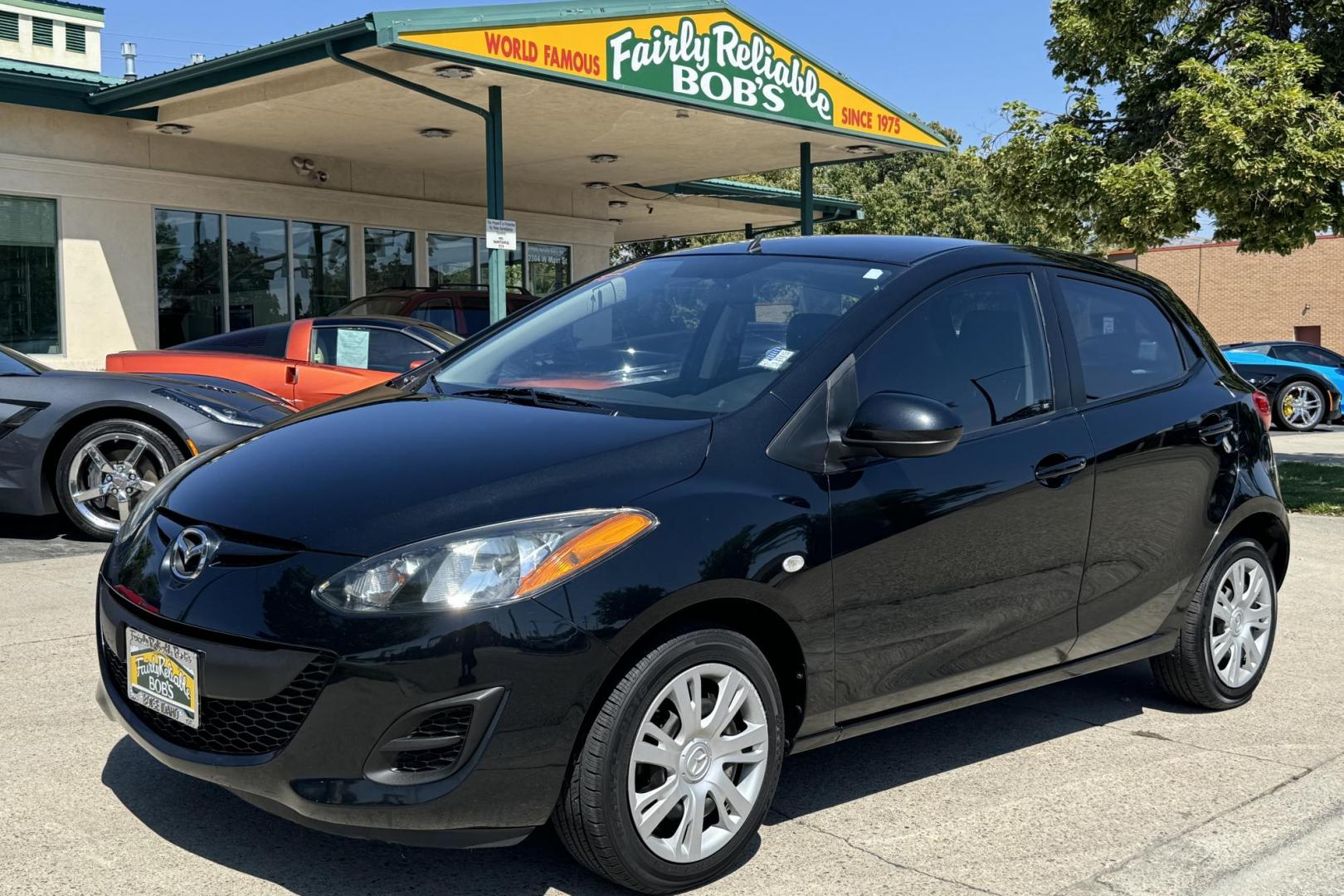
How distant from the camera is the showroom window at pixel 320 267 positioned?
728 inches

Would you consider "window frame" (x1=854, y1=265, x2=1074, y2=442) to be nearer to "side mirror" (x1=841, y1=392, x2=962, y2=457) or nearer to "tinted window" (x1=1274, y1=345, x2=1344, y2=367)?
"side mirror" (x1=841, y1=392, x2=962, y2=457)

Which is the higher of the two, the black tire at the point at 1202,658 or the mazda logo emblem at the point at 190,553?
the mazda logo emblem at the point at 190,553

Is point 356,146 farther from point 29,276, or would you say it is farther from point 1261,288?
point 1261,288

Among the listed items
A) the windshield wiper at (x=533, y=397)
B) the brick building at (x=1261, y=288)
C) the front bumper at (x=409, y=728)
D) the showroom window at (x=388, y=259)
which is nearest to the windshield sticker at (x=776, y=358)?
the windshield wiper at (x=533, y=397)

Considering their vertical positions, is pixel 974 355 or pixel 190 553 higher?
pixel 974 355

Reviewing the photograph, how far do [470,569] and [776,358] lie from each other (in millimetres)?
1235

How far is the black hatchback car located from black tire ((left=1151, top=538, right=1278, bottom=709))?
2 centimetres

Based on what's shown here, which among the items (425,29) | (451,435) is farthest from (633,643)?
(425,29)

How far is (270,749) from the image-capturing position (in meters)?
3.01

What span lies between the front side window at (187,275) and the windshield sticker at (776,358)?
14.7 m

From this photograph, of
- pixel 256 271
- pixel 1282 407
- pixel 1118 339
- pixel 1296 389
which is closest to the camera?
pixel 1118 339

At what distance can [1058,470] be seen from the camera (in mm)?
4160

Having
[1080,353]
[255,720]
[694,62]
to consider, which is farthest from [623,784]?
[694,62]

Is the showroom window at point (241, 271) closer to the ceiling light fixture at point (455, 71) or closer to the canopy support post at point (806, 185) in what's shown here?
the ceiling light fixture at point (455, 71)
